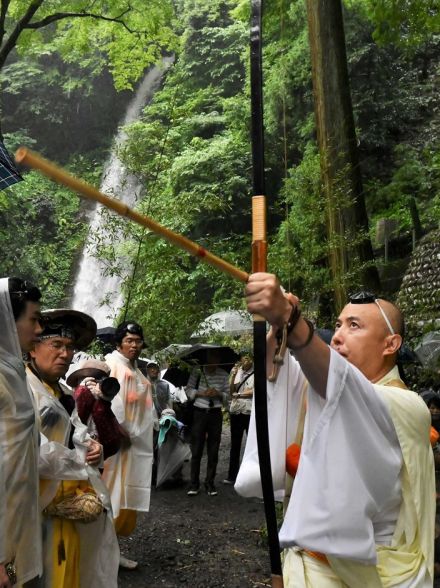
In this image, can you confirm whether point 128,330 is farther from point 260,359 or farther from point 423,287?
point 423,287

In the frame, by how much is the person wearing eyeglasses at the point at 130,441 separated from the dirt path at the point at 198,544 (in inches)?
13.9

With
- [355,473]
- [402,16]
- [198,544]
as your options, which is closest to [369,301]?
[355,473]

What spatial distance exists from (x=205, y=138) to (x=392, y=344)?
23.9m

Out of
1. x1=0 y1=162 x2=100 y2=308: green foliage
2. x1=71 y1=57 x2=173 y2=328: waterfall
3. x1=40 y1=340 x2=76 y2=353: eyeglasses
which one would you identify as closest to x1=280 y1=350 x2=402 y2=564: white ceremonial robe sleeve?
x1=40 y1=340 x2=76 y2=353: eyeglasses

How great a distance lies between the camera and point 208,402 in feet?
29.9

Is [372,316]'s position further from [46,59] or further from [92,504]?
[46,59]

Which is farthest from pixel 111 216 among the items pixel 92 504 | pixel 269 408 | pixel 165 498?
pixel 269 408

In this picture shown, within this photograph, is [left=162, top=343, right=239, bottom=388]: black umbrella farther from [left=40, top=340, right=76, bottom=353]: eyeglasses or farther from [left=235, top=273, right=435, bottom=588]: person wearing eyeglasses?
[left=235, top=273, right=435, bottom=588]: person wearing eyeglasses

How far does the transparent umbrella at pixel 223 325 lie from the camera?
9469mm

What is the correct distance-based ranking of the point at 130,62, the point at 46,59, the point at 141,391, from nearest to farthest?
1. the point at 141,391
2. the point at 130,62
3. the point at 46,59

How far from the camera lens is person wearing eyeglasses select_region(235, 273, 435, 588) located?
7.60 feet

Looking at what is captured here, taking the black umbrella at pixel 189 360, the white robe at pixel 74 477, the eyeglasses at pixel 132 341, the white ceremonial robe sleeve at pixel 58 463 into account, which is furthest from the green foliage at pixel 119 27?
the white ceremonial robe sleeve at pixel 58 463

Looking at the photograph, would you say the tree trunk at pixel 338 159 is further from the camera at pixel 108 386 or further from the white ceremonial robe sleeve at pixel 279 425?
the white ceremonial robe sleeve at pixel 279 425

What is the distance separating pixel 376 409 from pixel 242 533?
521 centimetres
